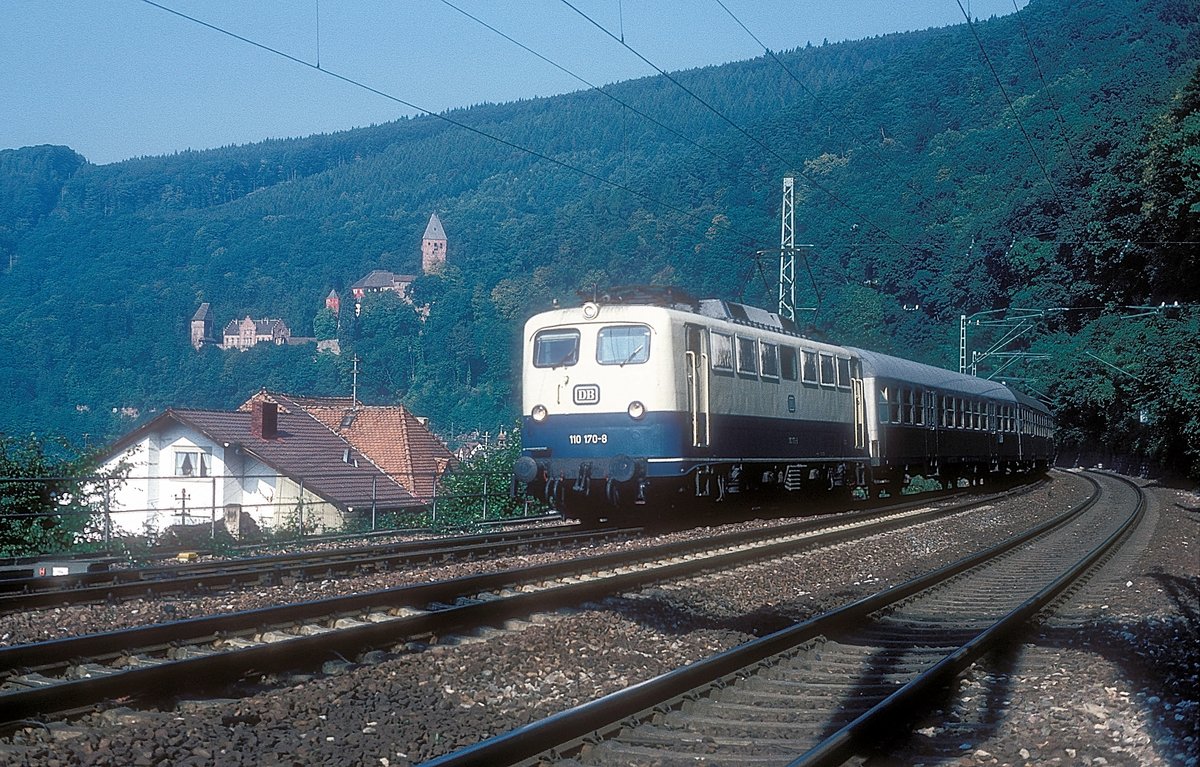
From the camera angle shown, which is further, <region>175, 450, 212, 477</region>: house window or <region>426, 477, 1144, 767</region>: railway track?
<region>175, 450, 212, 477</region>: house window

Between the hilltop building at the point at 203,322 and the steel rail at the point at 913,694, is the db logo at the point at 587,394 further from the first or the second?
the hilltop building at the point at 203,322

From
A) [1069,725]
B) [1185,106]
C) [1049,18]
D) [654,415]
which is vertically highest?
[1049,18]

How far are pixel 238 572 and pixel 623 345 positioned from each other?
23.9 ft

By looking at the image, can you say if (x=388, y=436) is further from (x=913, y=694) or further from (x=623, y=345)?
(x=913, y=694)

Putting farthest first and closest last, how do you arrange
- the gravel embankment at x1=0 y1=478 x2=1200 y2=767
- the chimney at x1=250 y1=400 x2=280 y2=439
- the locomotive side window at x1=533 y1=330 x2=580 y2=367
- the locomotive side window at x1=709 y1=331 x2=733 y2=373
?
the chimney at x1=250 y1=400 x2=280 y2=439 < the locomotive side window at x1=709 y1=331 x2=733 y2=373 < the locomotive side window at x1=533 y1=330 x2=580 y2=367 < the gravel embankment at x1=0 y1=478 x2=1200 y2=767

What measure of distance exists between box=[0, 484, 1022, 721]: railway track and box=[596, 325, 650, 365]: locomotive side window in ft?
15.6

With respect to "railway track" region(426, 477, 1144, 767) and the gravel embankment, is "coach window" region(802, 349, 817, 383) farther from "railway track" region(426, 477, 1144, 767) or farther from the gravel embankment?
"railway track" region(426, 477, 1144, 767)

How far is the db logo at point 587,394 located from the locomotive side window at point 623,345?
16.1 inches

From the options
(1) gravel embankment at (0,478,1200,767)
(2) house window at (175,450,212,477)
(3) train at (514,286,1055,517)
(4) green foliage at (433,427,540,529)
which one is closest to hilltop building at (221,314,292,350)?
(2) house window at (175,450,212,477)

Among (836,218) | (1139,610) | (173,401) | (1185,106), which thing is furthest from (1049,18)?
(1139,610)

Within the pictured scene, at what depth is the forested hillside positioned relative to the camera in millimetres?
55375

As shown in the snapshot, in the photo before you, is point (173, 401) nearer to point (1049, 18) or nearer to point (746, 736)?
point (1049, 18)

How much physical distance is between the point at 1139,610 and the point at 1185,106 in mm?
42329

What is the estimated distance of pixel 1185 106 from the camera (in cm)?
4728
